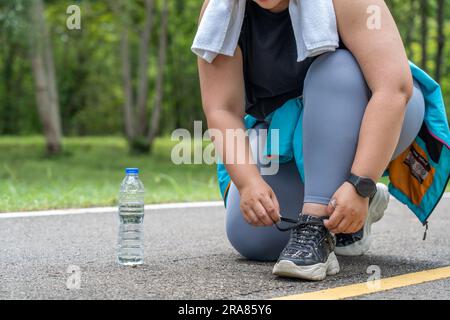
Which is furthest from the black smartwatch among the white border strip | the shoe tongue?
the white border strip

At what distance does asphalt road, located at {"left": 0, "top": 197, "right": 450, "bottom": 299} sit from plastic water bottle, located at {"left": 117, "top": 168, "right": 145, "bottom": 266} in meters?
0.06

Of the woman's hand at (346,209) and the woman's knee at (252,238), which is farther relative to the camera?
the woman's knee at (252,238)

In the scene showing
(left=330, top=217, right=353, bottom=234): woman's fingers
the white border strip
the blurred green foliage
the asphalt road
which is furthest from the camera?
the blurred green foliage

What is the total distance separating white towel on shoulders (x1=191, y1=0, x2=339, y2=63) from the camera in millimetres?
2430


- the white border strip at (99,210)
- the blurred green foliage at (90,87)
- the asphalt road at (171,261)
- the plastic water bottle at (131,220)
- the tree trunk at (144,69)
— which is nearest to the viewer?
the asphalt road at (171,261)

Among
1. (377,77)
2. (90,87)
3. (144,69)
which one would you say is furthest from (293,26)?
(90,87)

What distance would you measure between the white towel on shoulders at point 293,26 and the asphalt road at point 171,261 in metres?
0.76

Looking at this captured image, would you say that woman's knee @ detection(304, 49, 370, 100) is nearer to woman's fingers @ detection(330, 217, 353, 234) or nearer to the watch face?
the watch face

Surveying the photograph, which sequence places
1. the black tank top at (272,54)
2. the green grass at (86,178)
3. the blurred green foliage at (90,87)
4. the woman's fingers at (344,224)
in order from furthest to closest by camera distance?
the blurred green foliage at (90,87) < the green grass at (86,178) < the black tank top at (272,54) < the woman's fingers at (344,224)

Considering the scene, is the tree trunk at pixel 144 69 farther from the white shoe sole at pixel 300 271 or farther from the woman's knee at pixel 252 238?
the white shoe sole at pixel 300 271

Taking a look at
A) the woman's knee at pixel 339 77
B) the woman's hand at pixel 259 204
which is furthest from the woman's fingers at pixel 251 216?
the woman's knee at pixel 339 77

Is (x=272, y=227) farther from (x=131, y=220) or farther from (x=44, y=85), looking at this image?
(x=44, y=85)

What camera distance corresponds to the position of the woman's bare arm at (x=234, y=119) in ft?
7.98

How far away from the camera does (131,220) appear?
3168 millimetres
